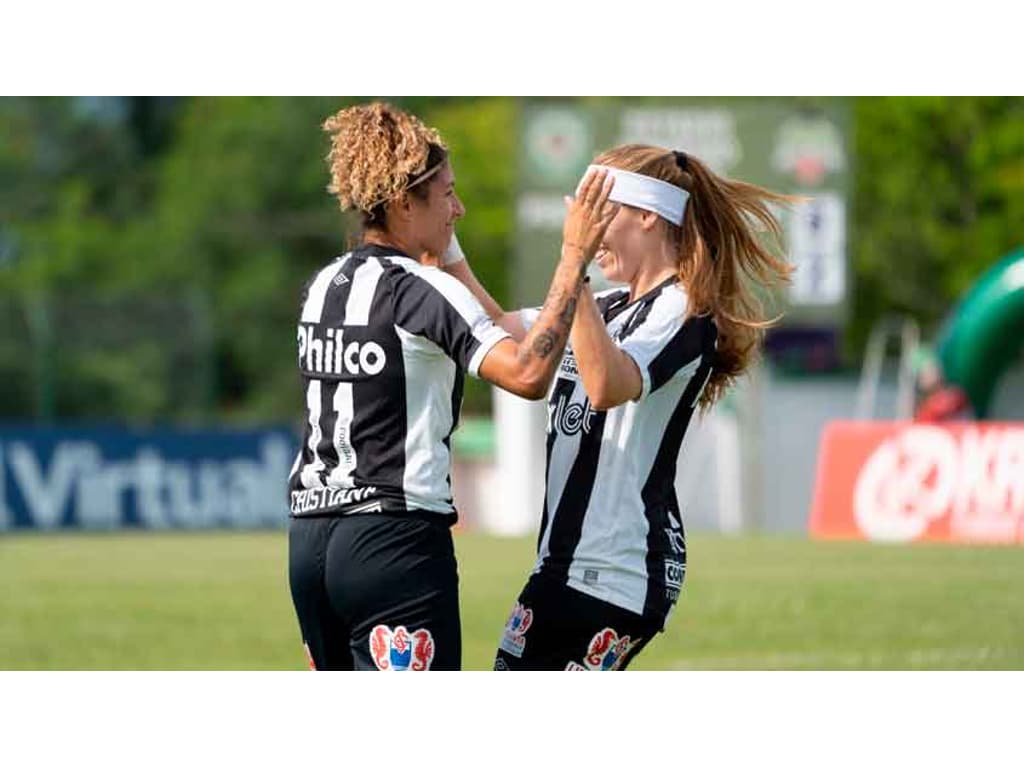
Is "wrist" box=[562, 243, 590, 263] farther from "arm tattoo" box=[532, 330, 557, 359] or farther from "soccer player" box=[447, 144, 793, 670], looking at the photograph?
"soccer player" box=[447, 144, 793, 670]

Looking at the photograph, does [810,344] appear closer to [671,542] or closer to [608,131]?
[608,131]

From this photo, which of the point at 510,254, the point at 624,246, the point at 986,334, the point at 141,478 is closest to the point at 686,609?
the point at 624,246

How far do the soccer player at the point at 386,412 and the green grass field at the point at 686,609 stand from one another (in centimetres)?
491

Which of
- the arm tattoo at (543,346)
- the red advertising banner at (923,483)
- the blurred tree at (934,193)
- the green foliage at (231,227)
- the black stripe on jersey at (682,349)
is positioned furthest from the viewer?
the blurred tree at (934,193)

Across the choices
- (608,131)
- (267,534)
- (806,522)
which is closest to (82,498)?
(267,534)

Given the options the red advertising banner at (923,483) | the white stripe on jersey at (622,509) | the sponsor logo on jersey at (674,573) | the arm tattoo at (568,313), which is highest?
the arm tattoo at (568,313)

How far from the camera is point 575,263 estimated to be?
486 cm

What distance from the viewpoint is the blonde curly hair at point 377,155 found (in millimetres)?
5000

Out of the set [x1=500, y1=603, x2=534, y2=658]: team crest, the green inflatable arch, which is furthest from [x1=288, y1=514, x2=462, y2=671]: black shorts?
the green inflatable arch

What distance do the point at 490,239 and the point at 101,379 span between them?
19910 mm

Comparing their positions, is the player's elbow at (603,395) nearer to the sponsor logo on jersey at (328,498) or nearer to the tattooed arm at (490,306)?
the tattooed arm at (490,306)

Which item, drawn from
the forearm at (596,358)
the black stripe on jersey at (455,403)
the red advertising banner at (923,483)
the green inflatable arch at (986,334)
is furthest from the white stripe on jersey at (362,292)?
the green inflatable arch at (986,334)

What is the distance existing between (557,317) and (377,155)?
63cm

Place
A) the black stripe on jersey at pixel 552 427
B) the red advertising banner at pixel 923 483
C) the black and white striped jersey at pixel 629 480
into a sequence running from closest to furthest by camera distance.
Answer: the black and white striped jersey at pixel 629 480
the black stripe on jersey at pixel 552 427
the red advertising banner at pixel 923 483
